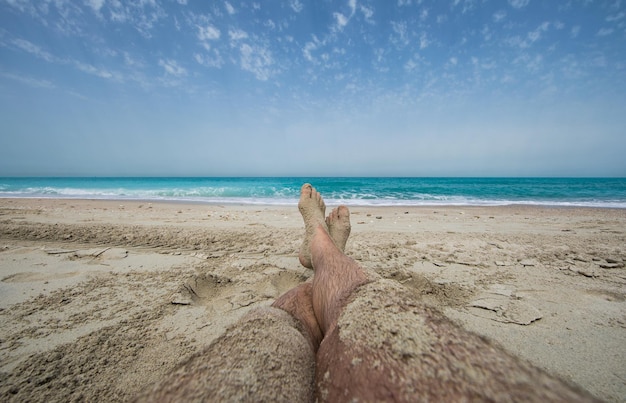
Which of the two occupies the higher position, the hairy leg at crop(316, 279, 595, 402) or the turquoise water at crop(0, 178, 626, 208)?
the hairy leg at crop(316, 279, 595, 402)

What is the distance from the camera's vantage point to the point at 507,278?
2111 millimetres

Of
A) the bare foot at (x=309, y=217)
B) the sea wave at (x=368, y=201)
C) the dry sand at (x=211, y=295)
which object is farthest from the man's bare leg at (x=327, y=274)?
the sea wave at (x=368, y=201)

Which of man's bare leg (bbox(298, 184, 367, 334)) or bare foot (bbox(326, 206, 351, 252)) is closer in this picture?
man's bare leg (bbox(298, 184, 367, 334))

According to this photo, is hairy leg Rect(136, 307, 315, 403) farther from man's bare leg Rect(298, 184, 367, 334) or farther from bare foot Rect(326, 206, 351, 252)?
bare foot Rect(326, 206, 351, 252)

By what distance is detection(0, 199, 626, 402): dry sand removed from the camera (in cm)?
113

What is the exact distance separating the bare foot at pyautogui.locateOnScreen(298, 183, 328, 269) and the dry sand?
17 centimetres

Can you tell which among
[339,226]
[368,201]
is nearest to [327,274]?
[339,226]

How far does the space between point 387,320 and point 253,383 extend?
43 cm

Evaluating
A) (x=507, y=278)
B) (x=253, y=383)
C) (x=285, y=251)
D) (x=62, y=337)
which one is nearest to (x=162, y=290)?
(x=62, y=337)

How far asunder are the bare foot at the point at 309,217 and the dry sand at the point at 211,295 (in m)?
0.17

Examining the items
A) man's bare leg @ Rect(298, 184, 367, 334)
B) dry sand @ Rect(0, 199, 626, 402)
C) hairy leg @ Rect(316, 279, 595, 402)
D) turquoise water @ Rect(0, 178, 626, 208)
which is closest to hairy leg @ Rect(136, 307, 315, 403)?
hairy leg @ Rect(316, 279, 595, 402)

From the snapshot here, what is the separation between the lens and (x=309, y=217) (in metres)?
2.90

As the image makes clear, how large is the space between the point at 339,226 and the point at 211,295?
152cm

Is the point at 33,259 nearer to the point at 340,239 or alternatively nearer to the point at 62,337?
the point at 62,337
